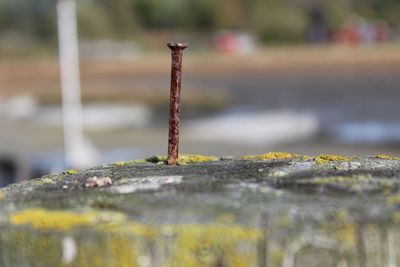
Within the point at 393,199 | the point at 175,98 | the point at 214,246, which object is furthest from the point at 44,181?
the point at 393,199

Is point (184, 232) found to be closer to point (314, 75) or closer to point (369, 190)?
point (369, 190)

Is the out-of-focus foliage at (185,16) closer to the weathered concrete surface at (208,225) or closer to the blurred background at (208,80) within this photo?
the blurred background at (208,80)

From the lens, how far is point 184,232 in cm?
170

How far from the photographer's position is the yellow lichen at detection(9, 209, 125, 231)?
1788 mm

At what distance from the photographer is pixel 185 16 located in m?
108

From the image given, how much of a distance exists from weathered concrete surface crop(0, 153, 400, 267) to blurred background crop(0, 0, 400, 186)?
→ 446 inches

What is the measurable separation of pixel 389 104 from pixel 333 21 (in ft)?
234

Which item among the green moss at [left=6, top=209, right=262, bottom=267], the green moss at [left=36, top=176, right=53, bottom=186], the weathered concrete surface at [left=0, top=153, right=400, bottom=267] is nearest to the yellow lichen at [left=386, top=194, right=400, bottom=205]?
the weathered concrete surface at [left=0, top=153, right=400, bottom=267]

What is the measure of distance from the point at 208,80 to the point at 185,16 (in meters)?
55.5

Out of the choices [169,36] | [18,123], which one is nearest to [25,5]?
[169,36]

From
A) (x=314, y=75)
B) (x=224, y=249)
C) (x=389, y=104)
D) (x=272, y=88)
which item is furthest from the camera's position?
(x=314, y=75)

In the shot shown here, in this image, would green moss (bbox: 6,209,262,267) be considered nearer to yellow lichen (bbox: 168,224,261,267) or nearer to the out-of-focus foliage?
yellow lichen (bbox: 168,224,261,267)

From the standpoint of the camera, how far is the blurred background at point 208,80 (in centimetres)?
2225

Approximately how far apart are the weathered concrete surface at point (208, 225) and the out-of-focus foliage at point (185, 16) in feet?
295
